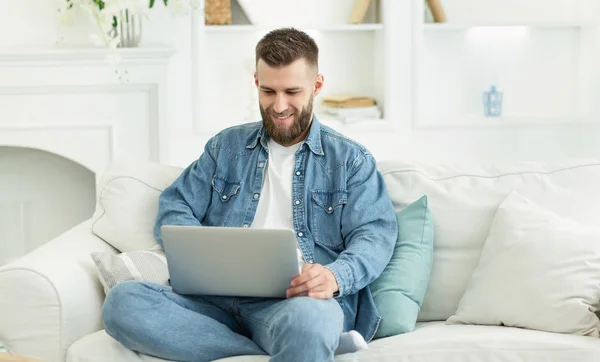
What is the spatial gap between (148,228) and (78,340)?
1.57 ft

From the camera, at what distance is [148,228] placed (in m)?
2.81

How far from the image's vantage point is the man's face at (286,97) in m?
2.64

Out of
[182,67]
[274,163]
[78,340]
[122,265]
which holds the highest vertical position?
[182,67]

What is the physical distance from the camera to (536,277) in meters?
2.49

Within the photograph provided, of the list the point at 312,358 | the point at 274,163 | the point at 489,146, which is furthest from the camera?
the point at 489,146

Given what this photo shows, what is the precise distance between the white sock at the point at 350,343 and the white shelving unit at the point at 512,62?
2399 millimetres

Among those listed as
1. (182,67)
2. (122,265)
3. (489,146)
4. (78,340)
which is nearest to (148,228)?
(122,265)

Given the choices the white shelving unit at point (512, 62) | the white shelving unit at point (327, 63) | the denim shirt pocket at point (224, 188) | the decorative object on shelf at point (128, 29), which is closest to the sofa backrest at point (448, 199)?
the denim shirt pocket at point (224, 188)

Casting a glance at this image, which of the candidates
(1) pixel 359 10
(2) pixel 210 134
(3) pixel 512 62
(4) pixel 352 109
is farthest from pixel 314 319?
(3) pixel 512 62

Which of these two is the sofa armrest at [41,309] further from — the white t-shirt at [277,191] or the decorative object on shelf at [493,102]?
the decorative object on shelf at [493,102]

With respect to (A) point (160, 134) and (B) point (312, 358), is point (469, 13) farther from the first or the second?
(B) point (312, 358)

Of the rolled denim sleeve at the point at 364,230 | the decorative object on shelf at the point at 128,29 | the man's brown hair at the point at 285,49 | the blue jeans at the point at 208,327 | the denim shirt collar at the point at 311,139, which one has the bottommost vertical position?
the blue jeans at the point at 208,327

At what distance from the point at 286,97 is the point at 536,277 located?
2.65ft

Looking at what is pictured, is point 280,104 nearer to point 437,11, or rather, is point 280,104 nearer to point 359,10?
point 359,10
